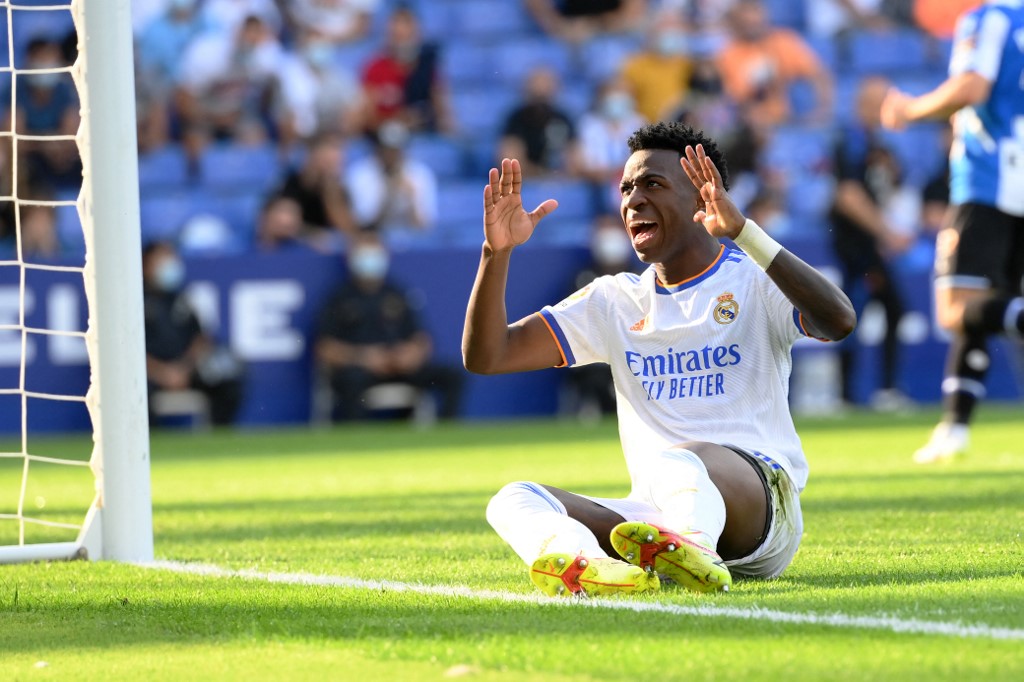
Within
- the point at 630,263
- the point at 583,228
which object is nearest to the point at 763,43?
the point at 583,228

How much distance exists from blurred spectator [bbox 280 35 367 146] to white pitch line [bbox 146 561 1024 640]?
11.7 metres

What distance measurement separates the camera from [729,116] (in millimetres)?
16828

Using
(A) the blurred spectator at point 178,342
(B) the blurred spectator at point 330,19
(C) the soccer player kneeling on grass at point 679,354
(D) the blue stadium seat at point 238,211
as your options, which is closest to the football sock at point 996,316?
(C) the soccer player kneeling on grass at point 679,354

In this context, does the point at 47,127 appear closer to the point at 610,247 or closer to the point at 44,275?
the point at 44,275

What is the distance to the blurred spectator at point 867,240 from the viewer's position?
15.1 m

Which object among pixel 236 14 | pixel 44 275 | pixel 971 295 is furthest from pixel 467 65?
pixel 971 295

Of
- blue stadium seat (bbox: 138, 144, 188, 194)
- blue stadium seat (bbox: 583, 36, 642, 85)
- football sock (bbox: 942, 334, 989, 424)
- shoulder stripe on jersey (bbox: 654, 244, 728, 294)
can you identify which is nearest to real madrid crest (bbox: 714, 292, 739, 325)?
shoulder stripe on jersey (bbox: 654, 244, 728, 294)

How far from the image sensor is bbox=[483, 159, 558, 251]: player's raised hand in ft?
15.4

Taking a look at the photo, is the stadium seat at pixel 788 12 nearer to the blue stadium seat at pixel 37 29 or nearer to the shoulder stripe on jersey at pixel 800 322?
the blue stadium seat at pixel 37 29

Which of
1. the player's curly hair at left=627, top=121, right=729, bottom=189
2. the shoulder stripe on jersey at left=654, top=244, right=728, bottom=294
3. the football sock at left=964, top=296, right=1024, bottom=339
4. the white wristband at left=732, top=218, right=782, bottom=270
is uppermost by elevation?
the player's curly hair at left=627, top=121, right=729, bottom=189

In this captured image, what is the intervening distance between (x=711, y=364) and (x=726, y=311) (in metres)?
0.15

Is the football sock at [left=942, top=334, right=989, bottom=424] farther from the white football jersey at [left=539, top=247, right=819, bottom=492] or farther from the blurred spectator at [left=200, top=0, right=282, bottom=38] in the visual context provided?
the blurred spectator at [left=200, top=0, right=282, bottom=38]

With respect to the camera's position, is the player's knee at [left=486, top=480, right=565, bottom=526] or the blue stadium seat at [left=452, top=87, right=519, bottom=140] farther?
the blue stadium seat at [left=452, top=87, right=519, bottom=140]

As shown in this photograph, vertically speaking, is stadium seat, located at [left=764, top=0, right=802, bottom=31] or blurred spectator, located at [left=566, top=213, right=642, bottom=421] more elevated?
stadium seat, located at [left=764, top=0, right=802, bottom=31]
